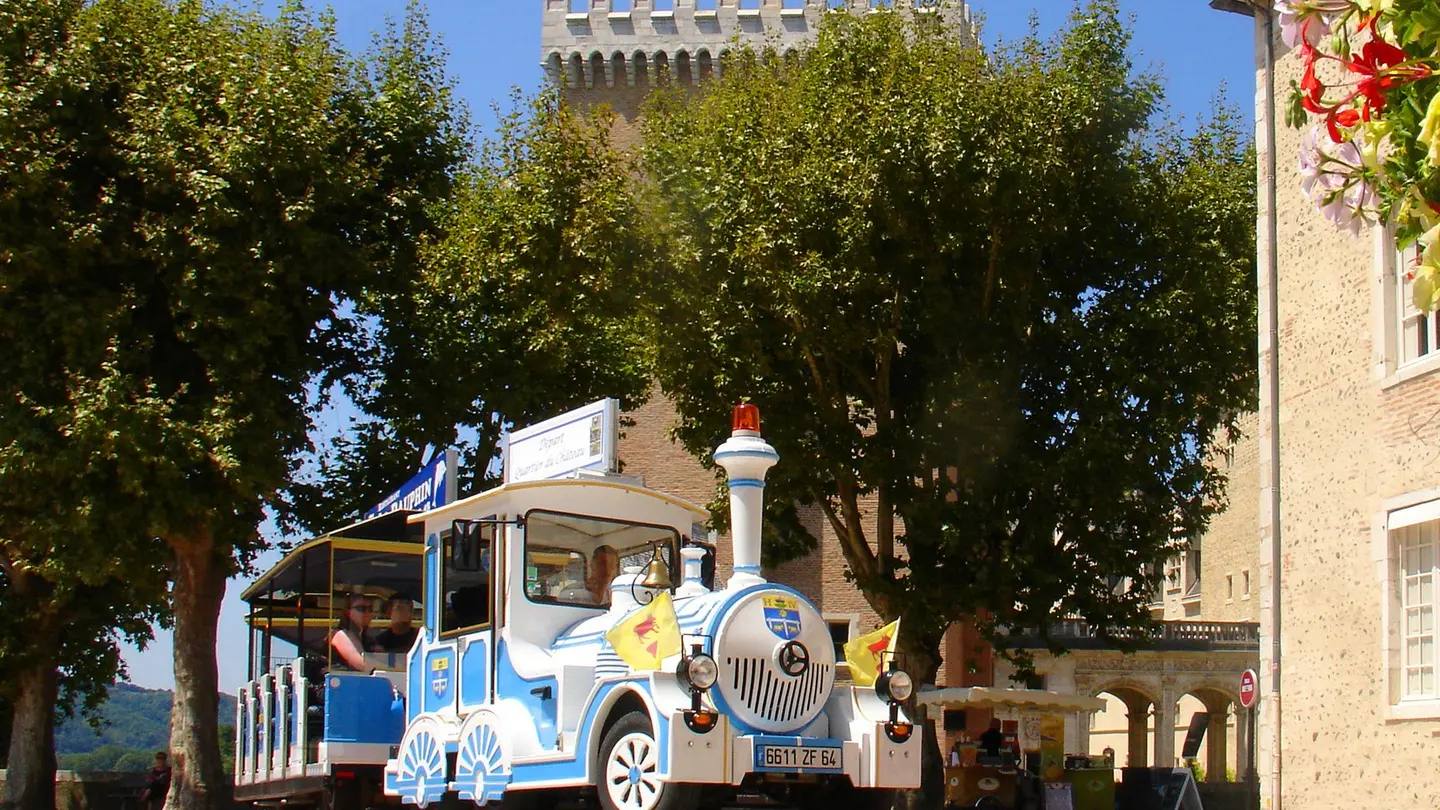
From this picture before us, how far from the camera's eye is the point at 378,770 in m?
15.4

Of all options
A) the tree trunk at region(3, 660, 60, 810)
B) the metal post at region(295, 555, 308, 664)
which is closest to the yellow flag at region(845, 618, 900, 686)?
the metal post at region(295, 555, 308, 664)

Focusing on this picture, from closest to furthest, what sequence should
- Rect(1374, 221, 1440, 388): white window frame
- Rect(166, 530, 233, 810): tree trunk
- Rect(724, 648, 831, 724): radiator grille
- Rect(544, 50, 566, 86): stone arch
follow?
Rect(724, 648, 831, 724): radiator grille, Rect(1374, 221, 1440, 388): white window frame, Rect(166, 530, 233, 810): tree trunk, Rect(544, 50, 566, 86): stone arch

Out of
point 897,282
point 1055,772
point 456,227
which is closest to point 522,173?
point 456,227

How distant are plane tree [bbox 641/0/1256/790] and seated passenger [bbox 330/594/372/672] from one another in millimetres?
7770

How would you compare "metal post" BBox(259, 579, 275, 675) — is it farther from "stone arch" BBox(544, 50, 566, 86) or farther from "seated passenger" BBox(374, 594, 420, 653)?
"stone arch" BBox(544, 50, 566, 86)

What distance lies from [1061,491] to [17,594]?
18261 mm

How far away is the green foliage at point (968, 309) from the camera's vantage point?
72.7 feet

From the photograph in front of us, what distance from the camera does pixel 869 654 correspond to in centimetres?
1278

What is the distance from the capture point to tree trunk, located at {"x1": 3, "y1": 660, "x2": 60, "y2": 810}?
28.4 m

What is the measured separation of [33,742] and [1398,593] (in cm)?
2369

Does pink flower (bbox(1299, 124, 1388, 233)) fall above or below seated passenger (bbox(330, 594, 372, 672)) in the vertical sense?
above

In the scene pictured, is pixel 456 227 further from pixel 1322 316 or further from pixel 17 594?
pixel 1322 316

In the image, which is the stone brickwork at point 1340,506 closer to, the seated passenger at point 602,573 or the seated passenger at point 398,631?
the seated passenger at point 602,573

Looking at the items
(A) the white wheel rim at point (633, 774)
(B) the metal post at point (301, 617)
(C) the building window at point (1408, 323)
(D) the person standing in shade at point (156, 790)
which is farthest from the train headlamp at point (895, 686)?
(D) the person standing in shade at point (156, 790)
